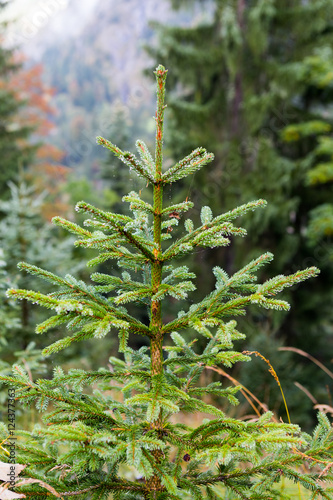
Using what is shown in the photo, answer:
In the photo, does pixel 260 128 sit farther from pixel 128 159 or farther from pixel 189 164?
pixel 128 159

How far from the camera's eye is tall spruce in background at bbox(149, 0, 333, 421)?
25.5 feet

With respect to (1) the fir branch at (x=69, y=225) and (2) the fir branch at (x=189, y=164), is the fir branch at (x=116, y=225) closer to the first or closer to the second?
(1) the fir branch at (x=69, y=225)

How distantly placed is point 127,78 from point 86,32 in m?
16.6

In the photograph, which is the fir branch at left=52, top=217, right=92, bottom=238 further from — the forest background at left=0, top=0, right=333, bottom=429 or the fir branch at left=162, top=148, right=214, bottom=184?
the forest background at left=0, top=0, right=333, bottom=429

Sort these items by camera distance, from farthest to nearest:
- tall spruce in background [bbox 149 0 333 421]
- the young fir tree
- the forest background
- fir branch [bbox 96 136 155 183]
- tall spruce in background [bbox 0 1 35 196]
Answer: tall spruce in background [bbox 0 1 35 196]
tall spruce in background [bbox 149 0 333 421]
the forest background
fir branch [bbox 96 136 155 183]
the young fir tree

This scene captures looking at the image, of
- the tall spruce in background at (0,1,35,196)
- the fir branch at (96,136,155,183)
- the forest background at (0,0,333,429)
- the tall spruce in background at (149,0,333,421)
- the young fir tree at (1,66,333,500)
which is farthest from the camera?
the tall spruce in background at (0,1,35,196)

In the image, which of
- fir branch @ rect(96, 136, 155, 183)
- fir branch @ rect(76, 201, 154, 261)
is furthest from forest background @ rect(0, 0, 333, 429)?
fir branch @ rect(96, 136, 155, 183)

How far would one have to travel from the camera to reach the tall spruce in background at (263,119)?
7.78 meters

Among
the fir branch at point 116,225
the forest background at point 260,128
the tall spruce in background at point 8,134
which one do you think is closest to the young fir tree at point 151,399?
the fir branch at point 116,225

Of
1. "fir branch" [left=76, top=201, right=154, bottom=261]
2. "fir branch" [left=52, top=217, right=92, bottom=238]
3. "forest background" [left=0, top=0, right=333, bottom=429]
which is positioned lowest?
"fir branch" [left=76, top=201, right=154, bottom=261]

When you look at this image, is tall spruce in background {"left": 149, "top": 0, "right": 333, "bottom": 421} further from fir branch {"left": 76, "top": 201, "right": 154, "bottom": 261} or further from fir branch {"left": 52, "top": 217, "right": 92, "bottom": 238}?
fir branch {"left": 52, "top": 217, "right": 92, "bottom": 238}

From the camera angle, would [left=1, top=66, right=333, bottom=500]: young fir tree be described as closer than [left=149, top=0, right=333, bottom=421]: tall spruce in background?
Yes

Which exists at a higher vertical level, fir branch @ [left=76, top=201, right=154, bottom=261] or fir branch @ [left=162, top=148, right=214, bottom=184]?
fir branch @ [left=162, top=148, right=214, bottom=184]

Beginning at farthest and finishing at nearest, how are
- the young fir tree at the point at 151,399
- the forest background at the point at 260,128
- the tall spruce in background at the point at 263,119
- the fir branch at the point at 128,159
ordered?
the tall spruce in background at the point at 263,119
the forest background at the point at 260,128
the fir branch at the point at 128,159
the young fir tree at the point at 151,399
